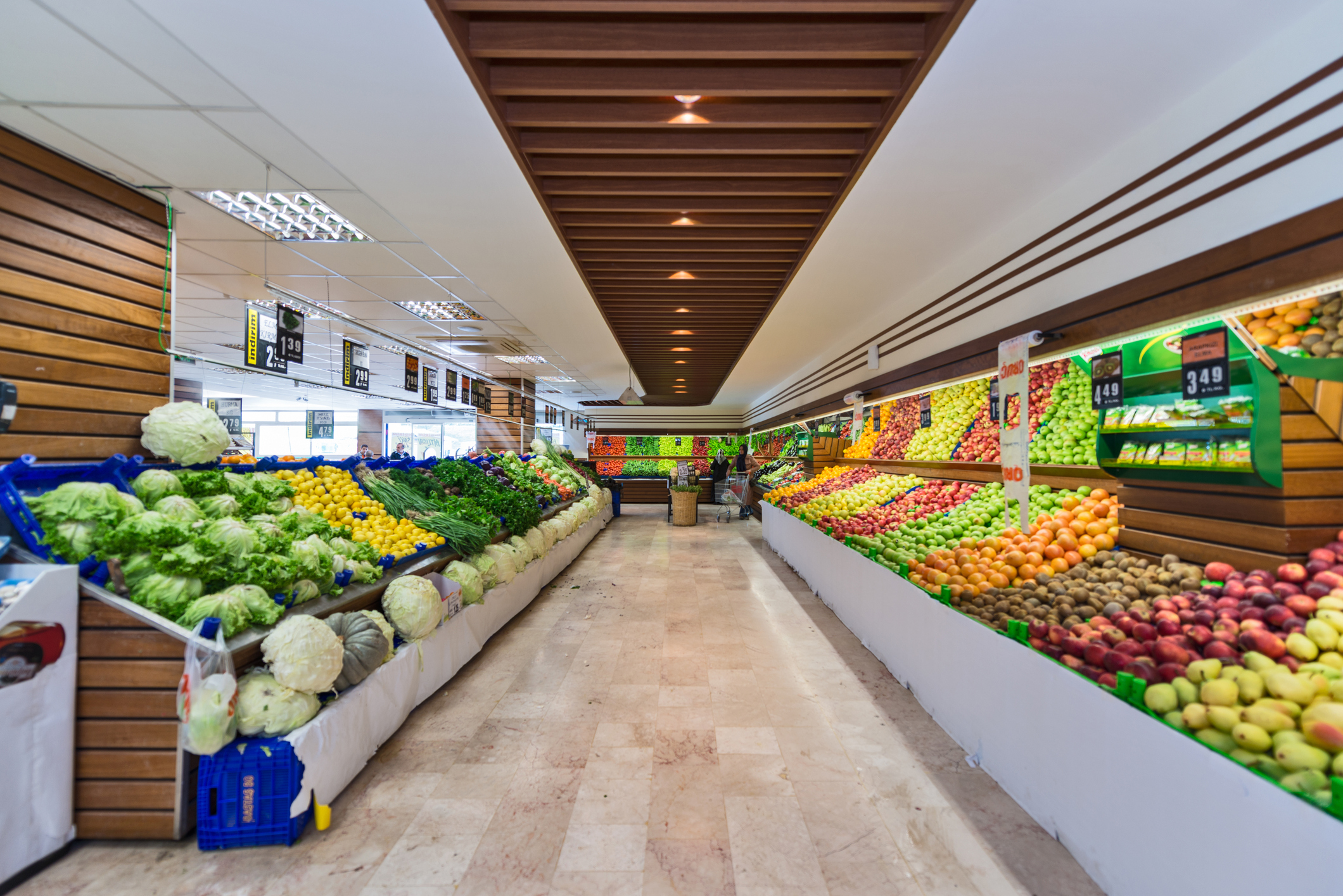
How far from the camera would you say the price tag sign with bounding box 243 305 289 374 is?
15.4 ft

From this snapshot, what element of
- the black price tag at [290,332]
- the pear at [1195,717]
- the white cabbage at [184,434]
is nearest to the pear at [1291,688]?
the pear at [1195,717]

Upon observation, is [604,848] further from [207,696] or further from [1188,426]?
[1188,426]

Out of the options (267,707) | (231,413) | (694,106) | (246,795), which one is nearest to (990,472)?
(694,106)

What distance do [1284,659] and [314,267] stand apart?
761 centimetres

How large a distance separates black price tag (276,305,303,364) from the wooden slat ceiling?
8.76ft

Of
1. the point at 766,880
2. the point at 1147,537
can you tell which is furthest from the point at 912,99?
the point at 766,880

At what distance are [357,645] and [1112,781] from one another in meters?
3.26

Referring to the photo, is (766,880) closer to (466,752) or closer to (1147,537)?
(466,752)

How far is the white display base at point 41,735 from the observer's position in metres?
1.98

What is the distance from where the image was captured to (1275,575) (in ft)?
7.43

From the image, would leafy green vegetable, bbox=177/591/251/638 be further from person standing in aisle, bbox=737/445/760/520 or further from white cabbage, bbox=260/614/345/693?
person standing in aisle, bbox=737/445/760/520

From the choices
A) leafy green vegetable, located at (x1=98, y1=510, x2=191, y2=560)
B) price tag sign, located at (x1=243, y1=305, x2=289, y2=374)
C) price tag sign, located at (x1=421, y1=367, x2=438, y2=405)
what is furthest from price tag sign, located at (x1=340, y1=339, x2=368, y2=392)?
leafy green vegetable, located at (x1=98, y1=510, x2=191, y2=560)

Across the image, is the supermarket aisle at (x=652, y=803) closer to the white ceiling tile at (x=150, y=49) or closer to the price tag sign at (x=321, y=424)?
the white ceiling tile at (x=150, y=49)

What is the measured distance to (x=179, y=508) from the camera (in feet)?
8.86
